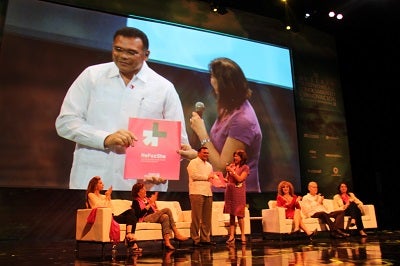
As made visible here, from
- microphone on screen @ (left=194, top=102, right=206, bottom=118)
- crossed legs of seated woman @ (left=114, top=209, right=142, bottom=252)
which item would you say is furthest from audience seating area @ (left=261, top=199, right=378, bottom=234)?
crossed legs of seated woman @ (left=114, top=209, right=142, bottom=252)

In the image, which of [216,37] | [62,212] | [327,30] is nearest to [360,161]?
[327,30]

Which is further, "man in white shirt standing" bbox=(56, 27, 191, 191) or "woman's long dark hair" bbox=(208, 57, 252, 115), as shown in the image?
"woman's long dark hair" bbox=(208, 57, 252, 115)

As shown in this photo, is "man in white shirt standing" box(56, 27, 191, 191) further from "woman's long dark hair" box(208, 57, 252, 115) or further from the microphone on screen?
"woman's long dark hair" box(208, 57, 252, 115)

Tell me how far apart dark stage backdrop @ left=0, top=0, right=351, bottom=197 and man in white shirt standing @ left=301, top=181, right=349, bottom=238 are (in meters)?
1.13

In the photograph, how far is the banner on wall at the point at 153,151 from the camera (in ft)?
19.9

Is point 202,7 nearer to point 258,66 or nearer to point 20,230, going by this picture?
point 258,66

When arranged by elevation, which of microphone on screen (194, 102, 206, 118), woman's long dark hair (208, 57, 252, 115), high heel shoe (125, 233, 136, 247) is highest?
woman's long dark hair (208, 57, 252, 115)

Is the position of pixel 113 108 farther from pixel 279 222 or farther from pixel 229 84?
pixel 279 222

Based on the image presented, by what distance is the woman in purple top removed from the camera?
22.2ft

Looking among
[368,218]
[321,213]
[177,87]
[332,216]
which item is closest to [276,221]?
[321,213]

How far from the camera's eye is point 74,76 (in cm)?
602

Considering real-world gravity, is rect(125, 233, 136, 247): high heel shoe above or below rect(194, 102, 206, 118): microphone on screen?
below

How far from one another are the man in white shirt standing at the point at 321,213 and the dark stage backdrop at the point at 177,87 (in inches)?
44.4

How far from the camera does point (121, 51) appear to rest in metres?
6.37
